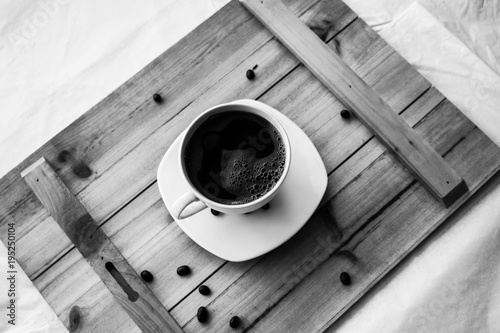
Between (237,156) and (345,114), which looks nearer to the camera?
(237,156)

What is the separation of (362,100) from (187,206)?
1.09ft

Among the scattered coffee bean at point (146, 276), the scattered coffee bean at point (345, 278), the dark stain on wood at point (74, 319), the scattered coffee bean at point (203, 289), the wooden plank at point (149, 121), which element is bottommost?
the scattered coffee bean at point (345, 278)

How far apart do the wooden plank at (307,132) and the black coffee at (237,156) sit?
130 millimetres

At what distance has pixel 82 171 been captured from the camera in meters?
1.00

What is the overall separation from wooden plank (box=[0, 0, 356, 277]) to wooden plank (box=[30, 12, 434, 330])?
23mm

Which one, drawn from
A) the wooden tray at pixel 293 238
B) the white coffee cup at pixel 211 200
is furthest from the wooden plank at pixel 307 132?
the white coffee cup at pixel 211 200

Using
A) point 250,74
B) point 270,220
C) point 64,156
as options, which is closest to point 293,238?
point 270,220

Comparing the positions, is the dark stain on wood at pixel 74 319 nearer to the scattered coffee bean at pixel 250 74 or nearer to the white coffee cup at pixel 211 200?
the white coffee cup at pixel 211 200

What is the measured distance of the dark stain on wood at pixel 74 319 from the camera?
929mm

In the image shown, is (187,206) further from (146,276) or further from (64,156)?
(64,156)

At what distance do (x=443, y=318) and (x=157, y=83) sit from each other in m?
0.65

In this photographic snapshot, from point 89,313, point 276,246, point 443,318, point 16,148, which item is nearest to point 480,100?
point 443,318

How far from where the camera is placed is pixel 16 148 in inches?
51.7

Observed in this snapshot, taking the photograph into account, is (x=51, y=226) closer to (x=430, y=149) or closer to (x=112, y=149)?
(x=112, y=149)
